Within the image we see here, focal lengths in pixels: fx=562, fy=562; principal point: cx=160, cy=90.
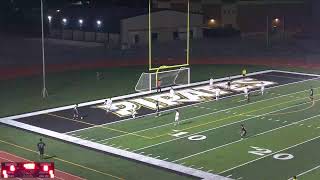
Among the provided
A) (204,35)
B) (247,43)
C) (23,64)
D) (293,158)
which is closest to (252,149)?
(293,158)

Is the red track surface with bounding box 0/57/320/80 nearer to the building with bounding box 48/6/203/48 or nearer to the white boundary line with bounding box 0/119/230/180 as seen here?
the building with bounding box 48/6/203/48

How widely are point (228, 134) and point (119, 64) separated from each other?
30382mm

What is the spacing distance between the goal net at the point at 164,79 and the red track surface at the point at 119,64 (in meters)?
13.0

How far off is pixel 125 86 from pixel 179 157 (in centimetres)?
2012

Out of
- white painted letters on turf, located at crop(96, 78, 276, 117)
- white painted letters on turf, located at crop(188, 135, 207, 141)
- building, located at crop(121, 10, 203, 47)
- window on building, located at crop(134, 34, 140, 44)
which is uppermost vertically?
building, located at crop(121, 10, 203, 47)

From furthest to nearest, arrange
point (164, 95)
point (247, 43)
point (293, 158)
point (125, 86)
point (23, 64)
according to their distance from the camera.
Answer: point (247, 43)
point (23, 64)
point (125, 86)
point (164, 95)
point (293, 158)

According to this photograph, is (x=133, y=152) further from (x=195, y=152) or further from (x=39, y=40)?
(x=39, y=40)

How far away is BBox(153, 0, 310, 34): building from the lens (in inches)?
3610

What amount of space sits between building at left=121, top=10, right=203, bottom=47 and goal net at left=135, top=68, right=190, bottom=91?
89.5ft

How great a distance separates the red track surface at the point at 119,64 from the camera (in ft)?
185

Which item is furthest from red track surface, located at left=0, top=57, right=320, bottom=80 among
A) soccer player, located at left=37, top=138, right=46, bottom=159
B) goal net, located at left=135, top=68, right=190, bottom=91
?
soccer player, located at left=37, top=138, right=46, bottom=159

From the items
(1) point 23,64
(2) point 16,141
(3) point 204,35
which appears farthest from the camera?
(3) point 204,35

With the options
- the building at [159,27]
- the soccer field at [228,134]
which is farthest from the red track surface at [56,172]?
the building at [159,27]

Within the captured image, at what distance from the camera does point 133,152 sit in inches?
1142
